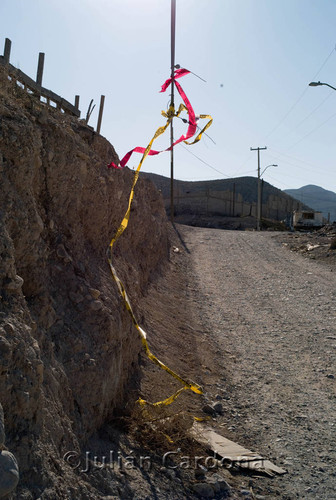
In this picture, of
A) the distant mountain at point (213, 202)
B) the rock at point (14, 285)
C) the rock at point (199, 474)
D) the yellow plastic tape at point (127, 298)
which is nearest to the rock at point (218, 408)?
the yellow plastic tape at point (127, 298)

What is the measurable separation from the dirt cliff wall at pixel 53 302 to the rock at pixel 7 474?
25 cm

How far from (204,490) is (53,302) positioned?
218cm

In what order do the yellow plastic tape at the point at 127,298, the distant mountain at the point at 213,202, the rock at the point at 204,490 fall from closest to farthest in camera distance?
the rock at the point at 204,490 < the yellow plastic tape at the point at 127,298 < the distant mountain at the point at 213,202

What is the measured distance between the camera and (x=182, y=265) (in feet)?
59.0

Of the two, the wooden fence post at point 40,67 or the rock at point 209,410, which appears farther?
the wooden fence post at point 40,67

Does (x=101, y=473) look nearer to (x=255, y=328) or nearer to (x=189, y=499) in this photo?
(x=189, y=499)

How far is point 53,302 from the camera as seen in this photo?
457 centimetres

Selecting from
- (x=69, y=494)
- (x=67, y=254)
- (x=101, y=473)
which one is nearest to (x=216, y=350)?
(x=67, y=254)

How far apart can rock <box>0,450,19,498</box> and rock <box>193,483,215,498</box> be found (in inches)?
84.2

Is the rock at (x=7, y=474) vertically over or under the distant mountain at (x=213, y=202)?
under

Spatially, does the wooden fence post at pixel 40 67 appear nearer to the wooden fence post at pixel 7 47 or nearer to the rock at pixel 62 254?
the wooden fence post at pixel 7 47

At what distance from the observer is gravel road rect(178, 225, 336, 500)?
518 cm

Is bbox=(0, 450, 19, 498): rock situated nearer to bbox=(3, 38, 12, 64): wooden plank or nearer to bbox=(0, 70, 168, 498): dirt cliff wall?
bbox=(0, 70, 168, 498): dirt cliff wall

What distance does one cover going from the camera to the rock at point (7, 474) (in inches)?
95.6
